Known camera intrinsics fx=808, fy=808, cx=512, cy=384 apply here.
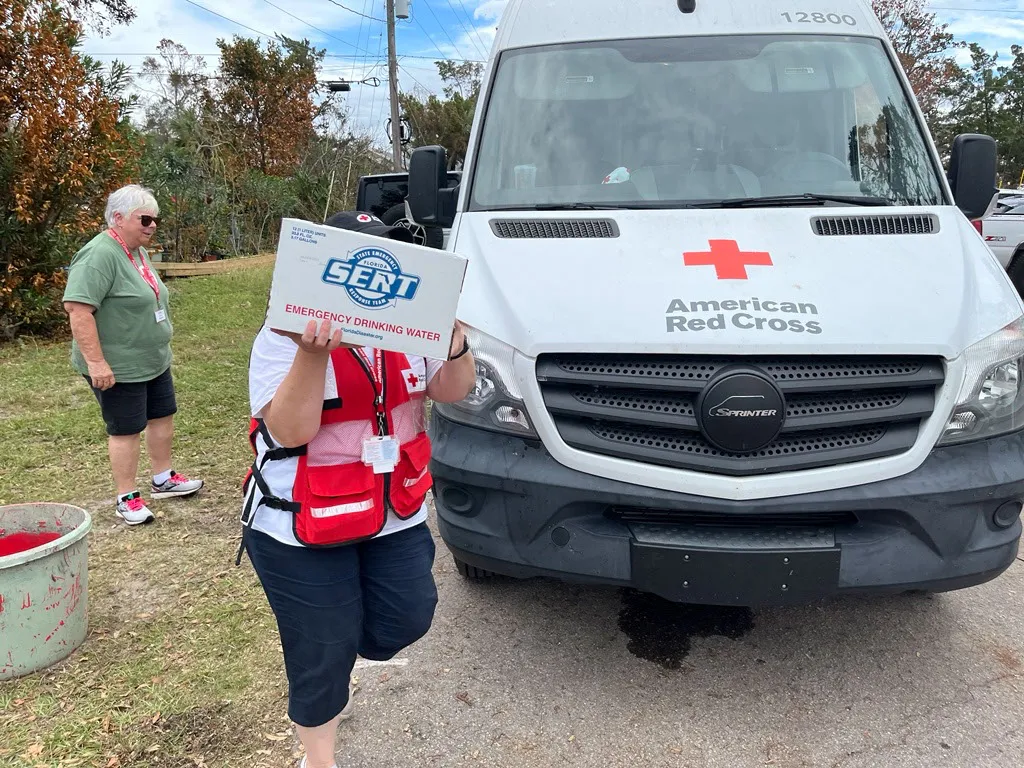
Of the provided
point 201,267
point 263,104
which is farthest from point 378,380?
point 263,104

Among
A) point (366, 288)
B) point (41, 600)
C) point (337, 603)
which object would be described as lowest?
point (41, 600)

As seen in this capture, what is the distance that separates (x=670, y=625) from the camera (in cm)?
333

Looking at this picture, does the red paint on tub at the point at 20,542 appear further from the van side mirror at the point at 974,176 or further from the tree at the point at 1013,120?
the tree at the point at 1013,120

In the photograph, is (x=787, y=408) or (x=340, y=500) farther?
(x=787, y=408)

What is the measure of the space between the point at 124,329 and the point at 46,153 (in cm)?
557

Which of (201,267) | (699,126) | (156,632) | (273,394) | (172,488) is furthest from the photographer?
(201,267)

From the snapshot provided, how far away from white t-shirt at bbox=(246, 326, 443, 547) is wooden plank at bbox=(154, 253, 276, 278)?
1203cm

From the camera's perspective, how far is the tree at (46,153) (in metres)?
8.26

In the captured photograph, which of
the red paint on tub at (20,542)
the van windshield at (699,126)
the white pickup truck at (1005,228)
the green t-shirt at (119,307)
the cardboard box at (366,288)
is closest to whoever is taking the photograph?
the cardboard box at (366,288)

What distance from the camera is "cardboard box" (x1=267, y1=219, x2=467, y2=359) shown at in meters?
1.69

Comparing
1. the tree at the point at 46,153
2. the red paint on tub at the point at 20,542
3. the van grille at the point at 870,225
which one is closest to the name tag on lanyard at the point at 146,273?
the red paint on tub at the point at 20,542

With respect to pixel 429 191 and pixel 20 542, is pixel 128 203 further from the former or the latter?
pixel 20 542

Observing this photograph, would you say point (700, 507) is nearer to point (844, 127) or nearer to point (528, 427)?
point (528, 427)

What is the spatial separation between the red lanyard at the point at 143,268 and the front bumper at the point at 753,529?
94.6 inches
